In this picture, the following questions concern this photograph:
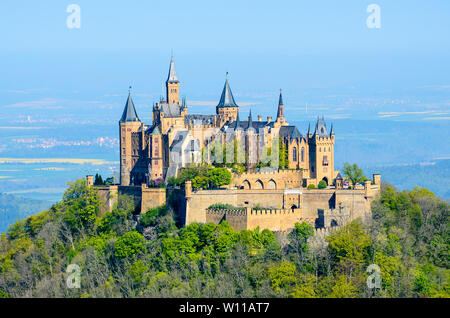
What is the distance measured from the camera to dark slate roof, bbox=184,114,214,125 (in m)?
81.6

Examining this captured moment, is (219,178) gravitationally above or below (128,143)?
below

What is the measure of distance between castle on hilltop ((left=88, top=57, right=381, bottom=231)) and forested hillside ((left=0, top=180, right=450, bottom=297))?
4.97 feet

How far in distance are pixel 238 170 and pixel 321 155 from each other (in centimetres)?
630

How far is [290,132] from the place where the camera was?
7875 cm

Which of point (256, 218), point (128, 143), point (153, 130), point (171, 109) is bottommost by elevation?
point (256, 218)

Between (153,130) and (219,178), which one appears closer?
(219,178)

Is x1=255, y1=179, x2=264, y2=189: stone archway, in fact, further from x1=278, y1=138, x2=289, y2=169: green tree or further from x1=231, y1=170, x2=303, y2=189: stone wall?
x1=278, y1=138, x2=289, y2=169: green tree

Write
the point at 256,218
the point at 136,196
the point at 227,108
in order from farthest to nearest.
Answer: the point at 227,108 < the point at 136,196 < the point at 256,218

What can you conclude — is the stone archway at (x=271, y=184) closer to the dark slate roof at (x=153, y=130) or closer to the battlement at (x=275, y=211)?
the battlement at (x=275, y=211)

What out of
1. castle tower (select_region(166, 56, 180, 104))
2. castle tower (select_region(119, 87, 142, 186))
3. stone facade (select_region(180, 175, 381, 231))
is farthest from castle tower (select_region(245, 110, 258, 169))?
castle tower (select_region(119, 87, 142, 186))

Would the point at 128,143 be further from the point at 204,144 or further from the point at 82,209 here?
the point at 82,209

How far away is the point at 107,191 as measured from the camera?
76562 millimetres

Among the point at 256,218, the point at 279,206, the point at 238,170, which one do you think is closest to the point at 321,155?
the point at 238,170
